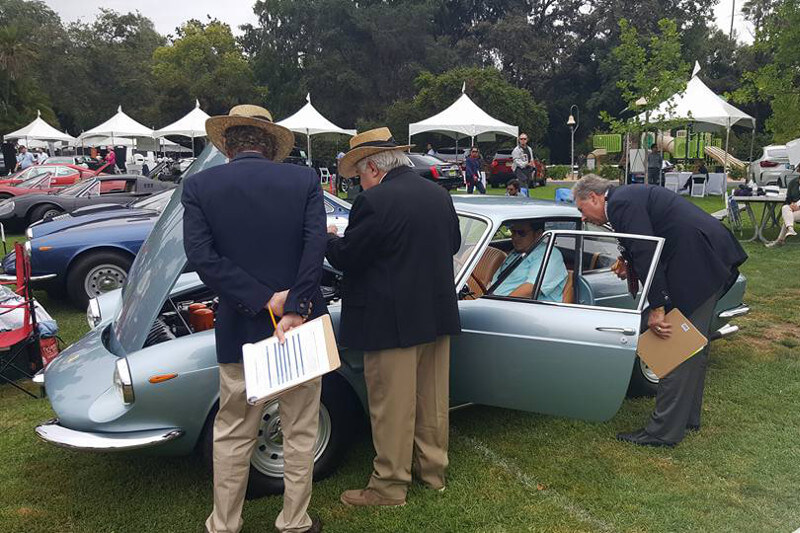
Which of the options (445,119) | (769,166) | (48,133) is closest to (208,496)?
(445,119)

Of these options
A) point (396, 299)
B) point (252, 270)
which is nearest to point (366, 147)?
point (396, 299)

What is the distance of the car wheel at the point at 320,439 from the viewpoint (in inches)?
131

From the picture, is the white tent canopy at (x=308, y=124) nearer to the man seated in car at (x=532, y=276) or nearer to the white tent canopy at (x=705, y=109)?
the white tent canopy at (x=705, y=109)

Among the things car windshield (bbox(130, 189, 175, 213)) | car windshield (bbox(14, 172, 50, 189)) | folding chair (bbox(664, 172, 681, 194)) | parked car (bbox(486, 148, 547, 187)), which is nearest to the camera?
car windshield (bbox(130, 189, 175, 213))

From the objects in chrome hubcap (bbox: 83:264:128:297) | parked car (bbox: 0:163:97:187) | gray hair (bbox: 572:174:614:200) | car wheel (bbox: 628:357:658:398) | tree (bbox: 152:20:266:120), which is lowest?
car wheel (bbox: 628:357:658:398)

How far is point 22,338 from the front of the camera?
15.2 feet

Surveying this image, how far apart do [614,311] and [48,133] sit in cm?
3437

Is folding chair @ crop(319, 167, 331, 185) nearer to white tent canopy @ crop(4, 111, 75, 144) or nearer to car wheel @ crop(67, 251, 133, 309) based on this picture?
white tent canopy @ crop(4, 111, 75, 144)

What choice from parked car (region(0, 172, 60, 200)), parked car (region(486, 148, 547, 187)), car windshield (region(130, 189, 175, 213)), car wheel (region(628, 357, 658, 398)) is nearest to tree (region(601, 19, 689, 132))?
car windshield (region(130, 189, 175, 213))

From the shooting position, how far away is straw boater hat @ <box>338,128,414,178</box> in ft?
10.4

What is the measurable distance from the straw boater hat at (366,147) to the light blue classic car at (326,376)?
2.92 feet

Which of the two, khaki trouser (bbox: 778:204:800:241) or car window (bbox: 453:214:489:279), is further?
khaki trouser (bbox: 778:204:800:241)

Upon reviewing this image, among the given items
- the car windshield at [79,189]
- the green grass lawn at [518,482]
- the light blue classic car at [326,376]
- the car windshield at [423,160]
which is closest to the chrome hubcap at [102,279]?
the green grass lawn at [518,482]

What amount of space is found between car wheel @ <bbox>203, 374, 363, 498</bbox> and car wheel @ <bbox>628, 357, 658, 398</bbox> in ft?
7.11
